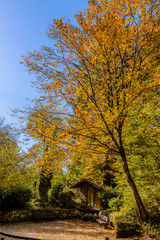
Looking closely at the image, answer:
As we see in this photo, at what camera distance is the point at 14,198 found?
10734 millimetres

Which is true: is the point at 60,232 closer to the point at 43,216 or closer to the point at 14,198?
the point at 43,216

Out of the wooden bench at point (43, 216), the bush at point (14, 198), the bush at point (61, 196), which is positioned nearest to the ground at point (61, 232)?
the bush at point (14, 198)

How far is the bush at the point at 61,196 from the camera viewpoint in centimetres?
1320

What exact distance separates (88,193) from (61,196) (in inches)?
104

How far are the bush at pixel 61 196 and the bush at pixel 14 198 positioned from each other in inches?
122

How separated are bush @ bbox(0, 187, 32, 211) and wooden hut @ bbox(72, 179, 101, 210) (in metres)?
4.56

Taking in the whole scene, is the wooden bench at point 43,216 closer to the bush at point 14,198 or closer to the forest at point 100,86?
the bush at point 14,198

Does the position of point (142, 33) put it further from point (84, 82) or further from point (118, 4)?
point (84, 82)

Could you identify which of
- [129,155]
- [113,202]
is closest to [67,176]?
[113,202]

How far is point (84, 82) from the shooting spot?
5727mm

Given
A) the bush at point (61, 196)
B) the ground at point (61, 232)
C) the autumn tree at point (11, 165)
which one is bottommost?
the ground at point (61, 232)

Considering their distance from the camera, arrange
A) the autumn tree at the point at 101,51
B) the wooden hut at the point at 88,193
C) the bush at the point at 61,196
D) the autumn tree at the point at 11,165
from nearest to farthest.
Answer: the autumn tree at the point at 101,51
the autumn tree at the point at 11,165
the bush at the point at 61,196
the wooden hut at the point at 88,193

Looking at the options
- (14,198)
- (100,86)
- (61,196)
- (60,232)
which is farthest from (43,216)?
(100,86)

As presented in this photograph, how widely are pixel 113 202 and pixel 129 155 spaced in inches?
140
